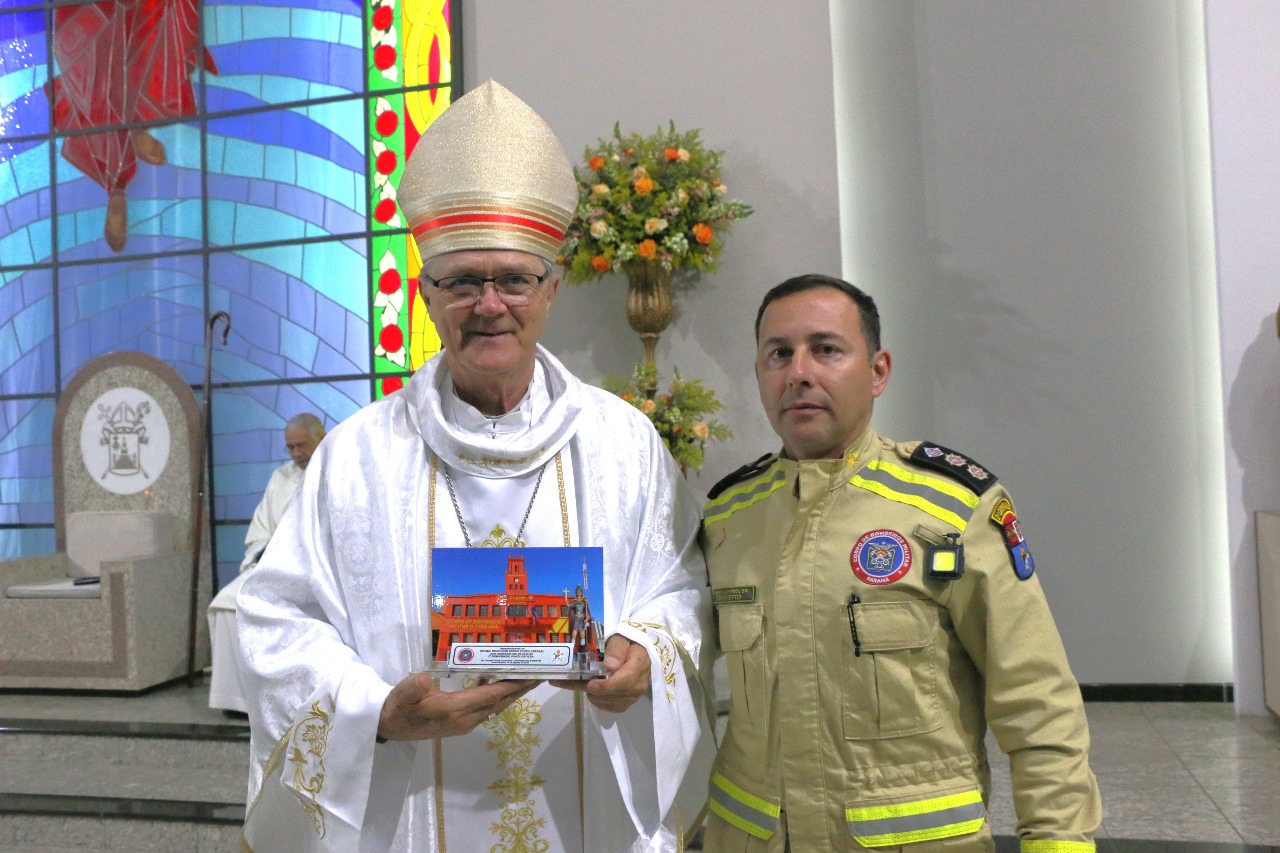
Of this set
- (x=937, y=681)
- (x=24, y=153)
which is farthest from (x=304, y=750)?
(x=24, y=153)

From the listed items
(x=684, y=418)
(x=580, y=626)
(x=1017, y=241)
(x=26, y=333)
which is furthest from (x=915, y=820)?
(x=26, y=333)

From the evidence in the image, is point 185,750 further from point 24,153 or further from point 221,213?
point 24,153

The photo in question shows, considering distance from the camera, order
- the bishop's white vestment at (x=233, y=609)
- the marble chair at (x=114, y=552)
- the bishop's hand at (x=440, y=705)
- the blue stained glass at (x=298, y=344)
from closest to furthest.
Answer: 1. the bishop's hand at (x=440, y=705)
2. the bishop's white vestment at (x=233, y=609)
3. the marble chair at (x=114, y=552)
4. the blue stained glass at (x=298, y=344)

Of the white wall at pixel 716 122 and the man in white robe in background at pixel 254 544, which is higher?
the white wall at pixel 716 122

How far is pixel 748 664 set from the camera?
67.9 inches

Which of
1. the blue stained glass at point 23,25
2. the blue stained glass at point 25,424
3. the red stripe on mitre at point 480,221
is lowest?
the red stripe on mitre at point 480,221

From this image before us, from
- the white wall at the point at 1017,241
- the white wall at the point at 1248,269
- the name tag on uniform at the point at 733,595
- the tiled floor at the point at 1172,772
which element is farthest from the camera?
the white wall at the point at 1017,241

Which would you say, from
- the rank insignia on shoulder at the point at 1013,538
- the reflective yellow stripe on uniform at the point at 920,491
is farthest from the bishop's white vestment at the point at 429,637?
the rank insignia on shoulder at the point at 1013,538

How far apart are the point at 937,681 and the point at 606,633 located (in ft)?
1.64

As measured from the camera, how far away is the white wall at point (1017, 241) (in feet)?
17.5

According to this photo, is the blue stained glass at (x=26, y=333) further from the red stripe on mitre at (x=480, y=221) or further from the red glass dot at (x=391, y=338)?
the red stripe on mitre at (x=480, y=221)

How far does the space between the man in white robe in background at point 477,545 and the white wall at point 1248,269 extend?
3.91 m

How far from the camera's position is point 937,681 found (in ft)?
5.43

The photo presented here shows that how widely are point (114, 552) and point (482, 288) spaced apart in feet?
20.0
